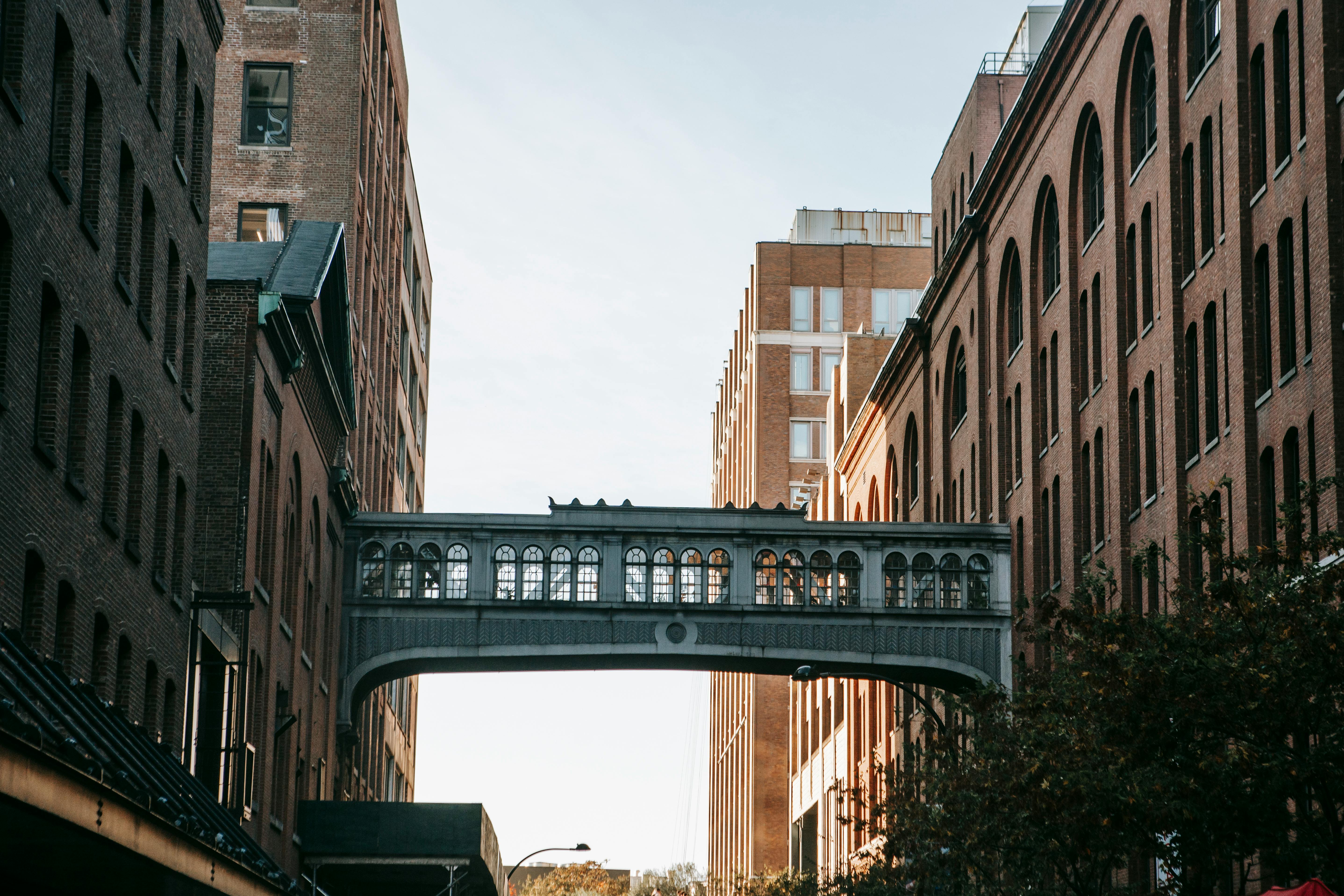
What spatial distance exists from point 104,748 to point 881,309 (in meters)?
93.9

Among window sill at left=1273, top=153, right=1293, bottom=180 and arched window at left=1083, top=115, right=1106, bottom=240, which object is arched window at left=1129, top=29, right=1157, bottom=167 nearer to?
arched window at left=1083, top=115, right=1106, bottom=240

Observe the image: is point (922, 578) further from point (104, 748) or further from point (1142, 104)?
point (104, 748)

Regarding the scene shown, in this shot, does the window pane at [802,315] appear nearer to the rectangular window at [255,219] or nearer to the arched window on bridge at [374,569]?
the rectangular window at [255,219]

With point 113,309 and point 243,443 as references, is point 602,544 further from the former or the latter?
point 113,309

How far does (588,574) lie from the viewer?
50.2 m

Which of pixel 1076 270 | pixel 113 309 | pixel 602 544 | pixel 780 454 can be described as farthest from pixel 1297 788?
pixel 780 454

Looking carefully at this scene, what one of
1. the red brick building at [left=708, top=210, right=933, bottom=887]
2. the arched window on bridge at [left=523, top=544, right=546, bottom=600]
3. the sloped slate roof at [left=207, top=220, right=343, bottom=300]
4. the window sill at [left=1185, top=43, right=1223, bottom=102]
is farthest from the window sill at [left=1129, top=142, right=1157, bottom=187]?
the red brick building at [left=708, top=210, right=933, bottom=887]

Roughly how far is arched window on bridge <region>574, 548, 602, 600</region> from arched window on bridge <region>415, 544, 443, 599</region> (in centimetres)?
344

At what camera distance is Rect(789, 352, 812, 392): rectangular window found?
112 metres

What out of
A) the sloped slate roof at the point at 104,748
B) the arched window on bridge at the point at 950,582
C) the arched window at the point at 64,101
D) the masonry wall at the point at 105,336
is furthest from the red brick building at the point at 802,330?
the arched window at the point at 64,101

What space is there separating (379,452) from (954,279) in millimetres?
20384

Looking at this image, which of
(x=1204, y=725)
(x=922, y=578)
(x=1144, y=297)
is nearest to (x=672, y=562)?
(x=922, y=578)

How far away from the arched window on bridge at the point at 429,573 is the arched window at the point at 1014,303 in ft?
53.3

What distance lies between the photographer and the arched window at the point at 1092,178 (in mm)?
44781
